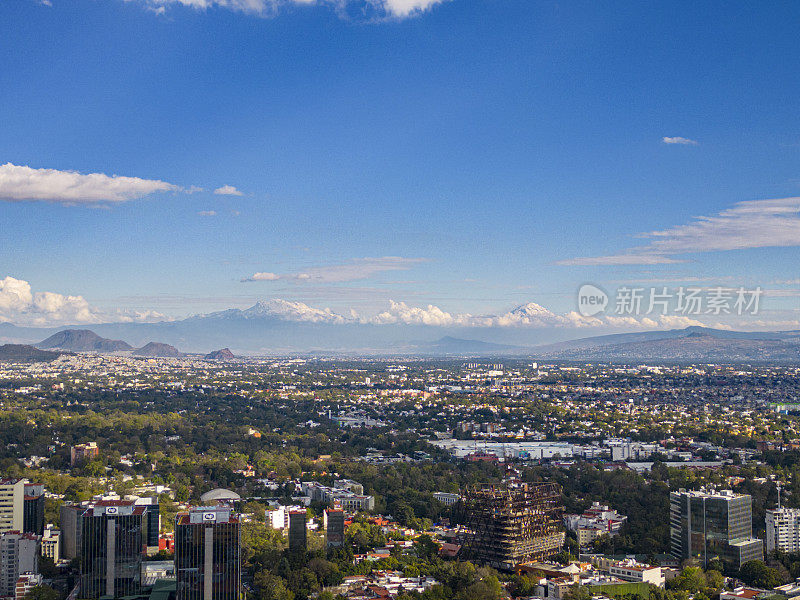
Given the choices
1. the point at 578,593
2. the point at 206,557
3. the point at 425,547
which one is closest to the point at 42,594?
the point at 206,557

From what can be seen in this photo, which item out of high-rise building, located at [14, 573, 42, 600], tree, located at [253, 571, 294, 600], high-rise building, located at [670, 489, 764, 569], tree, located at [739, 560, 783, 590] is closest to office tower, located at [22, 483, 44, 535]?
high-rise building, located at [14, 573, 42, 600]

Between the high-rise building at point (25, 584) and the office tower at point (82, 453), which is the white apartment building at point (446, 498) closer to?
the high-rise building at point (25, 584)

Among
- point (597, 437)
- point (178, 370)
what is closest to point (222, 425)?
point (597, 437)

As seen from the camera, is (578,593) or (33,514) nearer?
(578,593)

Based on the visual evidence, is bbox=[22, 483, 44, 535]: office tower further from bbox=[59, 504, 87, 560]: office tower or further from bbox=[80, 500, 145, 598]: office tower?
bbox=[80, 500, 145, 598]: office tower

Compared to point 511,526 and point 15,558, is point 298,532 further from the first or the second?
point 15,558
